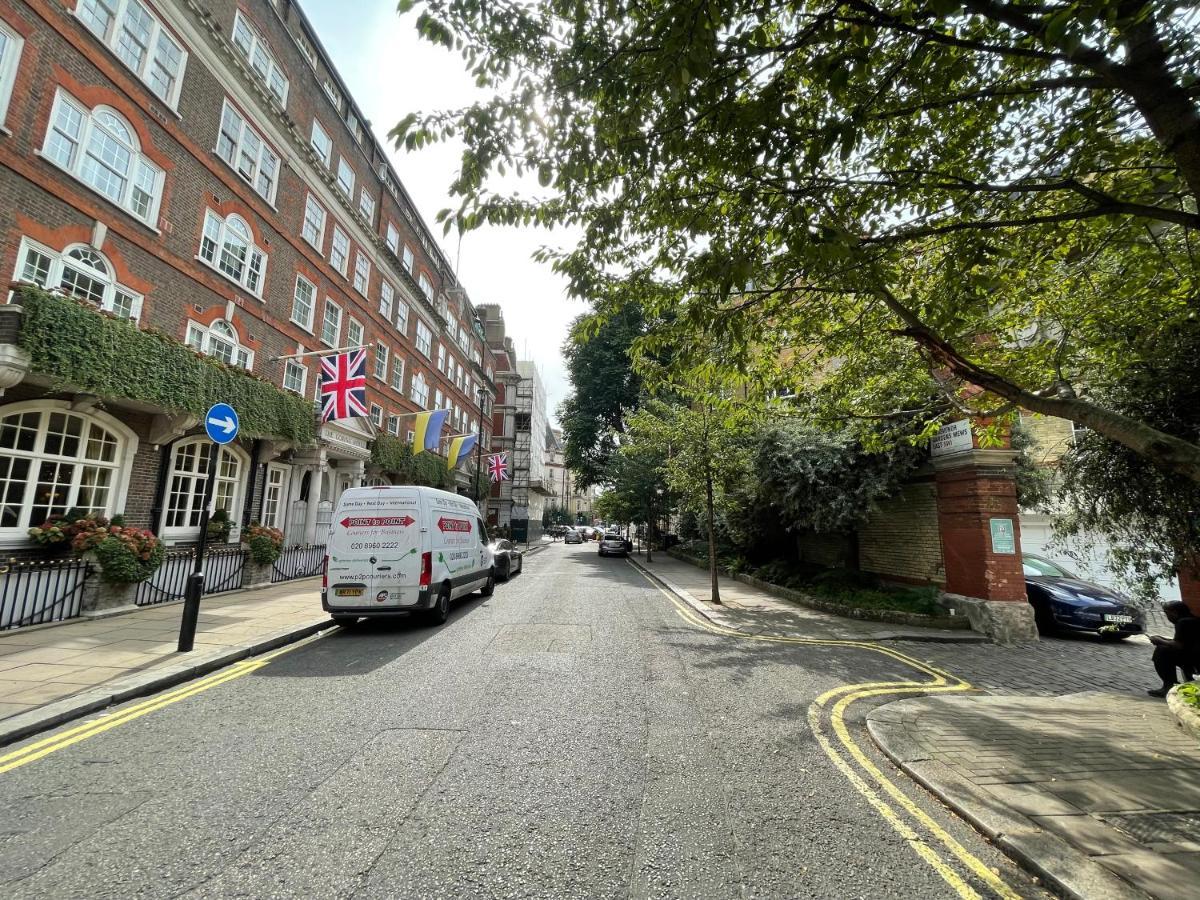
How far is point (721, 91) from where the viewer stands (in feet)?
15.2

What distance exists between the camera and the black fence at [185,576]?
10.3 metres

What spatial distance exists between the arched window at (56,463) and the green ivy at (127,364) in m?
1.45

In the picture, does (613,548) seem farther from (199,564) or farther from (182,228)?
(199,564)

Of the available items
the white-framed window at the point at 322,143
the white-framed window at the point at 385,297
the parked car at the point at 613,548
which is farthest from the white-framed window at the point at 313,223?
the parked car at the point at 613,548

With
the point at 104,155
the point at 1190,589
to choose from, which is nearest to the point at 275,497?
the point at 104,155

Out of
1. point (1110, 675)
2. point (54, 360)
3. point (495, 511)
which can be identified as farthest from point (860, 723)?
point (495, 511)

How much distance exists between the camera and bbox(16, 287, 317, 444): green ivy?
8.86 m

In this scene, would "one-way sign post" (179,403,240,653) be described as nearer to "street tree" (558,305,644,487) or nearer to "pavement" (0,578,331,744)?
"pavement" (0,578,331,744)

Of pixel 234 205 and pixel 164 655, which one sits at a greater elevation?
pixel 234 205

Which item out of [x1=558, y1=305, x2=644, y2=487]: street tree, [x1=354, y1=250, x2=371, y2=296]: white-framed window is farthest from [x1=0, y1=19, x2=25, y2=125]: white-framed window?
[x1=558, y1=305, x2=644, y2=487]: street tree

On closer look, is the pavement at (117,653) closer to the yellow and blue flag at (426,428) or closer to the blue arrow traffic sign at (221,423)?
the blue arrow traffic sign at (221,423)

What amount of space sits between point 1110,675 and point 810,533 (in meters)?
10.5

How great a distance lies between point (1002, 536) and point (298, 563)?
706 inches

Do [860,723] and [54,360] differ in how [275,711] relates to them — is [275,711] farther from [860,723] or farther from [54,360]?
[54,360]
